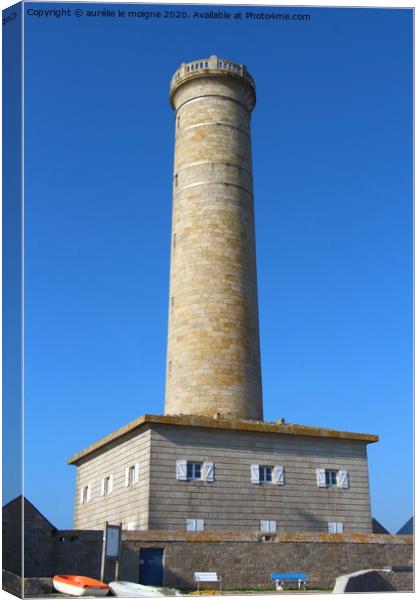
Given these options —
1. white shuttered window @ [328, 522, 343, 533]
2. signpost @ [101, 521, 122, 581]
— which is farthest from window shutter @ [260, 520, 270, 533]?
signpost @ [101, 521, 122, 581]

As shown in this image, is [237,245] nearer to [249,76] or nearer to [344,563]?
[249,76]

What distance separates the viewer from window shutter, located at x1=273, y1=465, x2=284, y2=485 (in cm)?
2256

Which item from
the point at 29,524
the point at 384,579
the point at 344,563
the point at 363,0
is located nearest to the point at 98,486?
the point at 29,524

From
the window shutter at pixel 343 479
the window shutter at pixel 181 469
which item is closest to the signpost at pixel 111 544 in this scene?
the window shutter at pixel 181 469

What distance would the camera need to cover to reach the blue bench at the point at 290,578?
18.2 metres

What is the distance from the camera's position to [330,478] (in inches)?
926

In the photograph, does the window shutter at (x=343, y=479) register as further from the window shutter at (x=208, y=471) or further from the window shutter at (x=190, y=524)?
the window shutter at (x=190, y=524)

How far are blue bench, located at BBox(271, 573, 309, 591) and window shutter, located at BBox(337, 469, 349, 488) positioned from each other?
5449mm

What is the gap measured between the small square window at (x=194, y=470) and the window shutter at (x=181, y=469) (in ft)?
0.56

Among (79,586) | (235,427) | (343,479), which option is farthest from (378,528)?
(79,586)

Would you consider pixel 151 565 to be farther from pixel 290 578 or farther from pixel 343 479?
pixel 343 479

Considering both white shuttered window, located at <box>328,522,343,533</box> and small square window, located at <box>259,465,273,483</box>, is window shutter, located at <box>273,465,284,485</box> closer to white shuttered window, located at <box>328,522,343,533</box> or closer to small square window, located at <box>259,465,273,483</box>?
small square window, located at <box>259,465,273,483</box>

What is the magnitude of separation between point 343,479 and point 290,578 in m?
5.83

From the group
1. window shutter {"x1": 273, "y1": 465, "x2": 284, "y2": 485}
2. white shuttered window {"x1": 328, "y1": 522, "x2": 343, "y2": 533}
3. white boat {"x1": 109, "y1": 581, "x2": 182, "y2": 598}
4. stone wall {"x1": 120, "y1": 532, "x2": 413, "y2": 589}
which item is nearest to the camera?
white boat {"x1": 109, "y1": 581, "x2": 182, "y2": 598}
